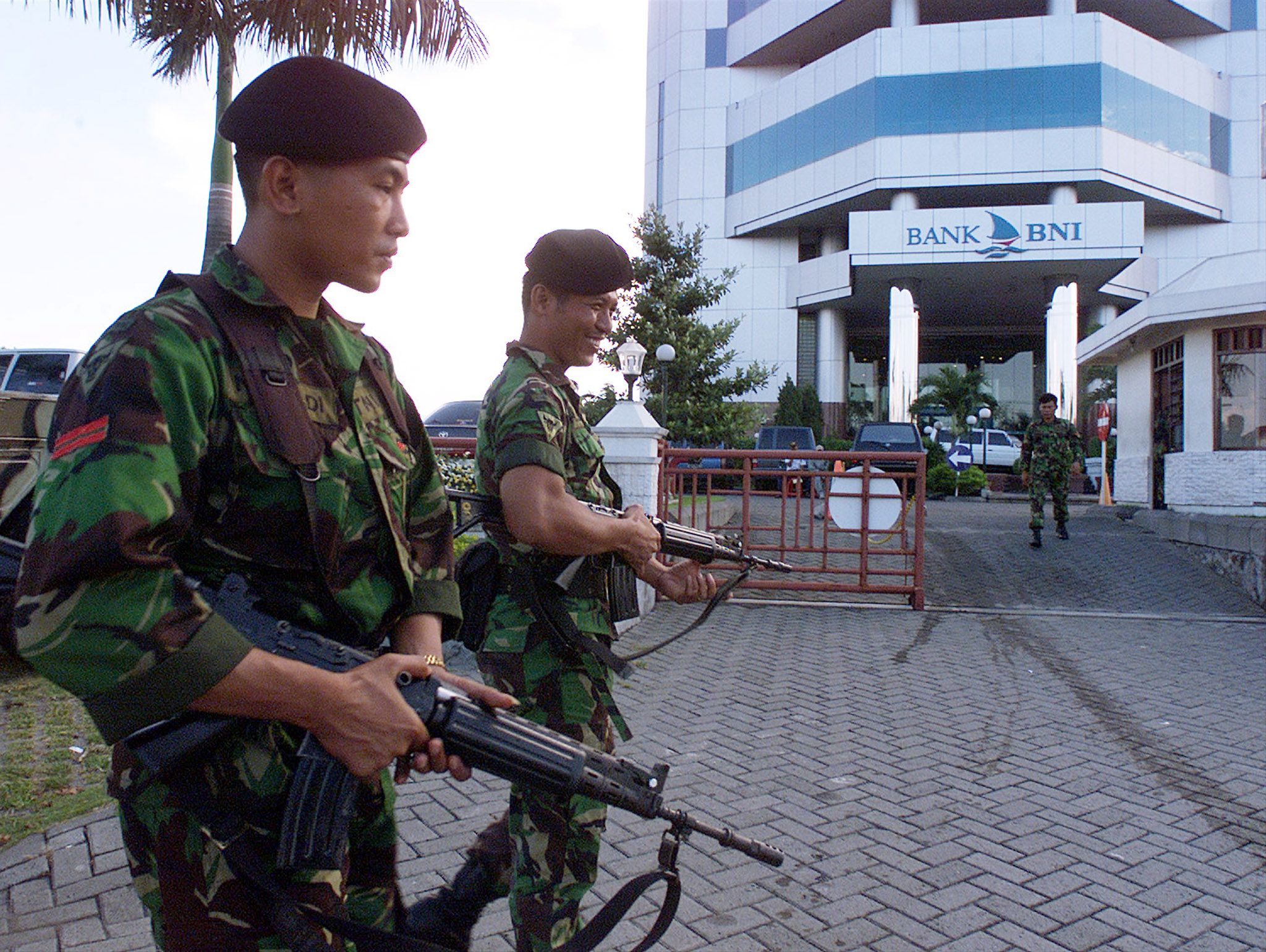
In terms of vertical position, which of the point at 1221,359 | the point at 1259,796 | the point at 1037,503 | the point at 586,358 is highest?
the point at 1221,359

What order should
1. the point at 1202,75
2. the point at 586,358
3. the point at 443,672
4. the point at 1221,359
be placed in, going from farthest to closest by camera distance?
the point at 1202,75, the point at 1221,359, the point at 586,358, the point at 443,672

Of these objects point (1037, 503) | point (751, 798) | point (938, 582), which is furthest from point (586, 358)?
point (1037, 503)

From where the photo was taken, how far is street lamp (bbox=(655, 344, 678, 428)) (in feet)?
67.6

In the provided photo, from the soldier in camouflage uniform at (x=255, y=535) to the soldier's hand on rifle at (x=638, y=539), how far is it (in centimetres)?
71

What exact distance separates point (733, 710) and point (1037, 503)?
8.17m

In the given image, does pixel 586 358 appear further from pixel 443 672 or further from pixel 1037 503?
pixel 1037 503

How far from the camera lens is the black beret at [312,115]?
1.34 metres

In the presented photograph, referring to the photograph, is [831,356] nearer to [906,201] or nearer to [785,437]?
[906,201]

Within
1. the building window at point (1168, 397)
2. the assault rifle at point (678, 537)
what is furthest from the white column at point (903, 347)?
the assault rifle at point (678, 537)

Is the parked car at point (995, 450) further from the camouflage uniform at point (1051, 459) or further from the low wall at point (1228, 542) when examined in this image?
the camouflage uniform at point (1051, 459)

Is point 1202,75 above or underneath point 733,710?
above

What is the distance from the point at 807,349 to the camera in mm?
39250

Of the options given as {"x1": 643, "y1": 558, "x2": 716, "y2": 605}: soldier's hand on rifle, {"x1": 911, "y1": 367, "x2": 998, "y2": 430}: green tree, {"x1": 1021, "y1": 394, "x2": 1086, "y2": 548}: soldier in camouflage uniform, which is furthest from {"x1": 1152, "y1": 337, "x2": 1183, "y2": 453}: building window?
{"x1": 911, "y1": 367, "x2": 998, "y2": 430}: green tree

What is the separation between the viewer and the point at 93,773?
4176 mm
